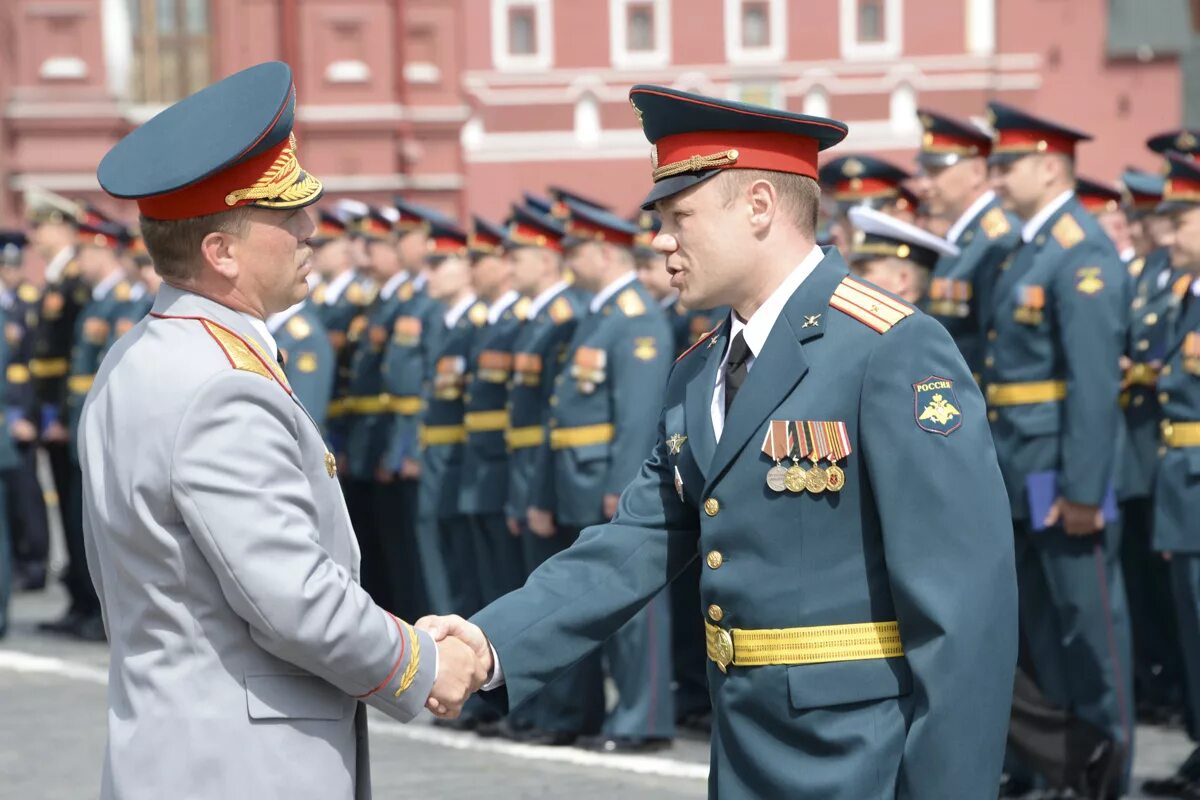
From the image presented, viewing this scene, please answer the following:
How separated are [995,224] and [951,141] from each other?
485 mm

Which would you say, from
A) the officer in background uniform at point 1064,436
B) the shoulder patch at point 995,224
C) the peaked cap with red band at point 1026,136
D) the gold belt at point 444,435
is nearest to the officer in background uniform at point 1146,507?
the shoulder patch at point 995,224

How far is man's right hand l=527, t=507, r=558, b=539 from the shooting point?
28.9 feet

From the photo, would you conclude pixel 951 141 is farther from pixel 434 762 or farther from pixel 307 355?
pixel 307 355

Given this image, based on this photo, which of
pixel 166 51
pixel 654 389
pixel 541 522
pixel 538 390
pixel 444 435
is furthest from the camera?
pixel 166 51

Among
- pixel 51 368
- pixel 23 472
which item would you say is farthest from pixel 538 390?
pixel 23 472

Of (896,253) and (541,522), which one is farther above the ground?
(896,253)

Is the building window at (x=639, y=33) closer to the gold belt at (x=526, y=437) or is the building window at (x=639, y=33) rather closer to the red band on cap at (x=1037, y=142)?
the gold belt at (x=526, y=437)

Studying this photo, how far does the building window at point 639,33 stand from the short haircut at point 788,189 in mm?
41247

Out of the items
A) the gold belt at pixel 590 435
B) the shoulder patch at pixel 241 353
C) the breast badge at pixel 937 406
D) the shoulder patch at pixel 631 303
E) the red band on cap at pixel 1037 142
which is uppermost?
the red band on cap at pixel 1037 142

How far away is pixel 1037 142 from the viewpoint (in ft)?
25.0

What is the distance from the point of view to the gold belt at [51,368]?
503 inches

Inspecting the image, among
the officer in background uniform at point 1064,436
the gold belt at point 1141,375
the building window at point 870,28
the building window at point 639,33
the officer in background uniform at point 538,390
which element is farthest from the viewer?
the building window at point 639,33

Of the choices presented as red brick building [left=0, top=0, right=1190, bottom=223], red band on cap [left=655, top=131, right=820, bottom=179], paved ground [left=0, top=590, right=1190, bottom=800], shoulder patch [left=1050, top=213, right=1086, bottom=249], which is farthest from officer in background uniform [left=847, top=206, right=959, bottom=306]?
red brick building [left=0, top=0, right=1190, bottom=223]

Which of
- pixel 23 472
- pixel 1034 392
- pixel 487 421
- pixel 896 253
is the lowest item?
pixel 23 472
